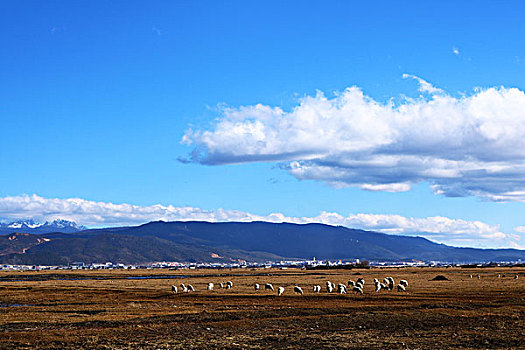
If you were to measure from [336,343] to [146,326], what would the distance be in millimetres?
11406

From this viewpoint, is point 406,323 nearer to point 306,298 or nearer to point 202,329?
point 202,329

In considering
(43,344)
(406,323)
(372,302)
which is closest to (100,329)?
(43,344)

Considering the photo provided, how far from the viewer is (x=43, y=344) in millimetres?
25688

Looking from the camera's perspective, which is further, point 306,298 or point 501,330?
point 306,298

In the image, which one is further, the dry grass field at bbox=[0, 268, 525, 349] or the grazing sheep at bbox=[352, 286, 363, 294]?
the grazing sheep at bbox=[352, 286, 363, 294]

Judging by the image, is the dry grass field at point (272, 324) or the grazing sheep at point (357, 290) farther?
the grazing sheep at point (357, 290)

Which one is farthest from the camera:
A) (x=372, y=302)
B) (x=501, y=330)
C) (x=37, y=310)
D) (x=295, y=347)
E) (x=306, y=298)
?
(x=306, y=298)

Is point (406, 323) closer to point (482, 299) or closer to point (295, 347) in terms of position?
point (295, 347)

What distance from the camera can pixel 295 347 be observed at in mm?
24766

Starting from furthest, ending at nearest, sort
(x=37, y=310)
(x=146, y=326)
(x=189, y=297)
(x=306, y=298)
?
(x=189, y=297)
(x=306, y=298)
(x=37, y=310)
(x=146, y=326)

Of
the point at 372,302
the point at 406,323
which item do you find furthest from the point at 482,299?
the point at 406,323

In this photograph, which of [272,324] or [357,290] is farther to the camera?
[357,290]

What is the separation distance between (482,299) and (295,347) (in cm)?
2881

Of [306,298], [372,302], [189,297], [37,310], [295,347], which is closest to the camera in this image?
[295,347]
